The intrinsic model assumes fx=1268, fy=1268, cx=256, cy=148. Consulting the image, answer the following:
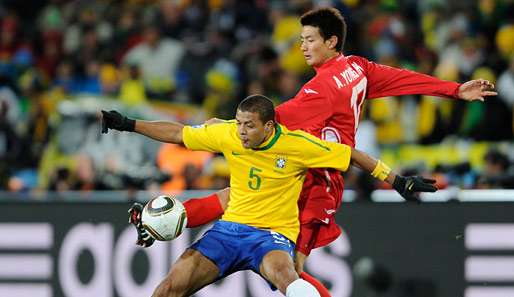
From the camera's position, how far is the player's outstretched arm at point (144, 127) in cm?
797

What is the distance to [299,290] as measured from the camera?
7.77 m

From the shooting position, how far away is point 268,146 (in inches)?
316

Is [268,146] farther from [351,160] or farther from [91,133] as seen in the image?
[91,133]

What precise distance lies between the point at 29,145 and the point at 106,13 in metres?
3.37

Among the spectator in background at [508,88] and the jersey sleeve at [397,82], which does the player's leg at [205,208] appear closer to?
the jersey sleeve at [397,82]

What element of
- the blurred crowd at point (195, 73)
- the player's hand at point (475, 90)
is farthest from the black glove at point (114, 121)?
the blurred crowd at point (195, 73)

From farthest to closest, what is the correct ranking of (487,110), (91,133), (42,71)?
1. (42,71)
2. (91,133)
3. (487,110)

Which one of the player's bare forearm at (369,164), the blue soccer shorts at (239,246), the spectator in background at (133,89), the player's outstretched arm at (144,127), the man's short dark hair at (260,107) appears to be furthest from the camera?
the spectator in background at (133,89)

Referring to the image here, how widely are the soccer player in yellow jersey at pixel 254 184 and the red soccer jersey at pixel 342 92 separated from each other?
0.88 ft

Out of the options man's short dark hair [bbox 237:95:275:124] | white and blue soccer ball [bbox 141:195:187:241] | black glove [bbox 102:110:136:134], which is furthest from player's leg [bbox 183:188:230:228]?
man's short dark hair [bbox 237:95:275:124]

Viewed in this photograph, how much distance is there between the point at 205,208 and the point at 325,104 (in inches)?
43.6

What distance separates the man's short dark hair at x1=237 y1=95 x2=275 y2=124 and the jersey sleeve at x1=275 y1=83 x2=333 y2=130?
1.16ft

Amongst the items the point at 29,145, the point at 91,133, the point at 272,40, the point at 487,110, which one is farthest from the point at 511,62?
the point at 29,145

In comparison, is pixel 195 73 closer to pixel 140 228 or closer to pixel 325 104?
pixel 325 104
